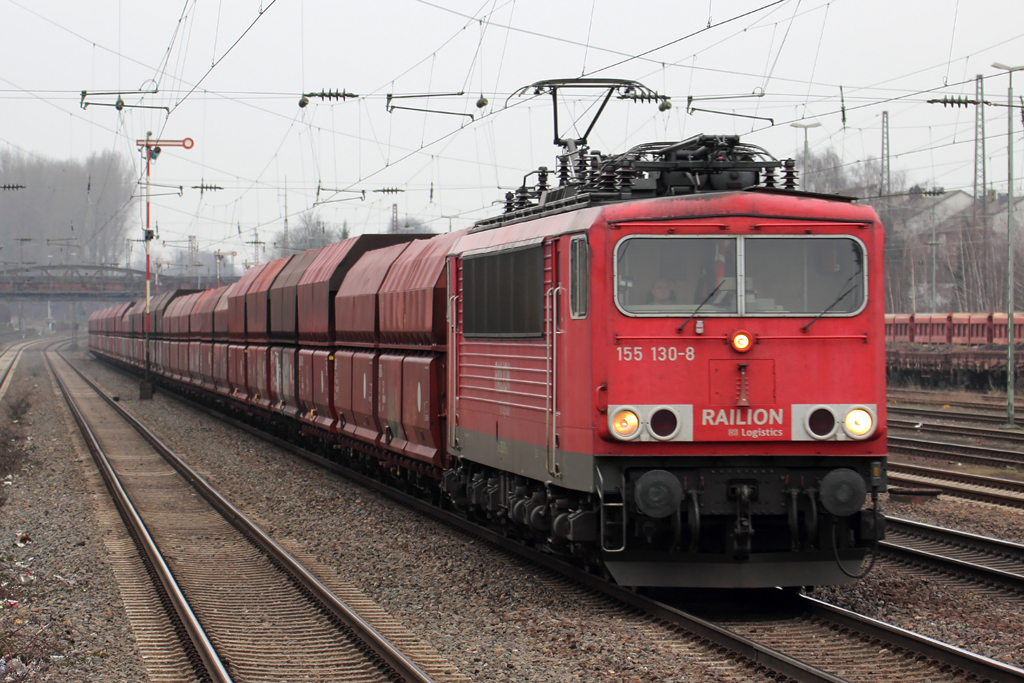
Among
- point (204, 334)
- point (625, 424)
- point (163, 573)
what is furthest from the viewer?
point (204, 334)

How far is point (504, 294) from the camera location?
33.2ft

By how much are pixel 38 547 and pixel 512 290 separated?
664cm

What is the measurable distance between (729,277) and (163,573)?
625 cm

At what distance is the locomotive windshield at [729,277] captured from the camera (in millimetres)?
8344

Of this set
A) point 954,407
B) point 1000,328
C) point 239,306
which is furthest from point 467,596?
point 1000,328

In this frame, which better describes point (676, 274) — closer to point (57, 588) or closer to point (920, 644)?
point (920, 644)

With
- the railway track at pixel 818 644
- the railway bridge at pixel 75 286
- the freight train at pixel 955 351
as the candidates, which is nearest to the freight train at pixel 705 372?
the railway track at pixel 818 644

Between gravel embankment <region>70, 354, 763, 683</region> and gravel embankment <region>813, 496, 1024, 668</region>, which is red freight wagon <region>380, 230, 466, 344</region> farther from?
gravel embankment <region>813, 496, 1024, 668</region>

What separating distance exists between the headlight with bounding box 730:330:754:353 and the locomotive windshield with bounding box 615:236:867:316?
0.79ft

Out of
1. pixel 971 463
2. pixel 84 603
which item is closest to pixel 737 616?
pixel 84 603

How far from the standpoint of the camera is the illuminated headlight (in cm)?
819

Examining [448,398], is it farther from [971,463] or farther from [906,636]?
[971,463]

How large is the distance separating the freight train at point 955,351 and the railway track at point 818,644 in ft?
101

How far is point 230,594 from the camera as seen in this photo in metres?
10.0
